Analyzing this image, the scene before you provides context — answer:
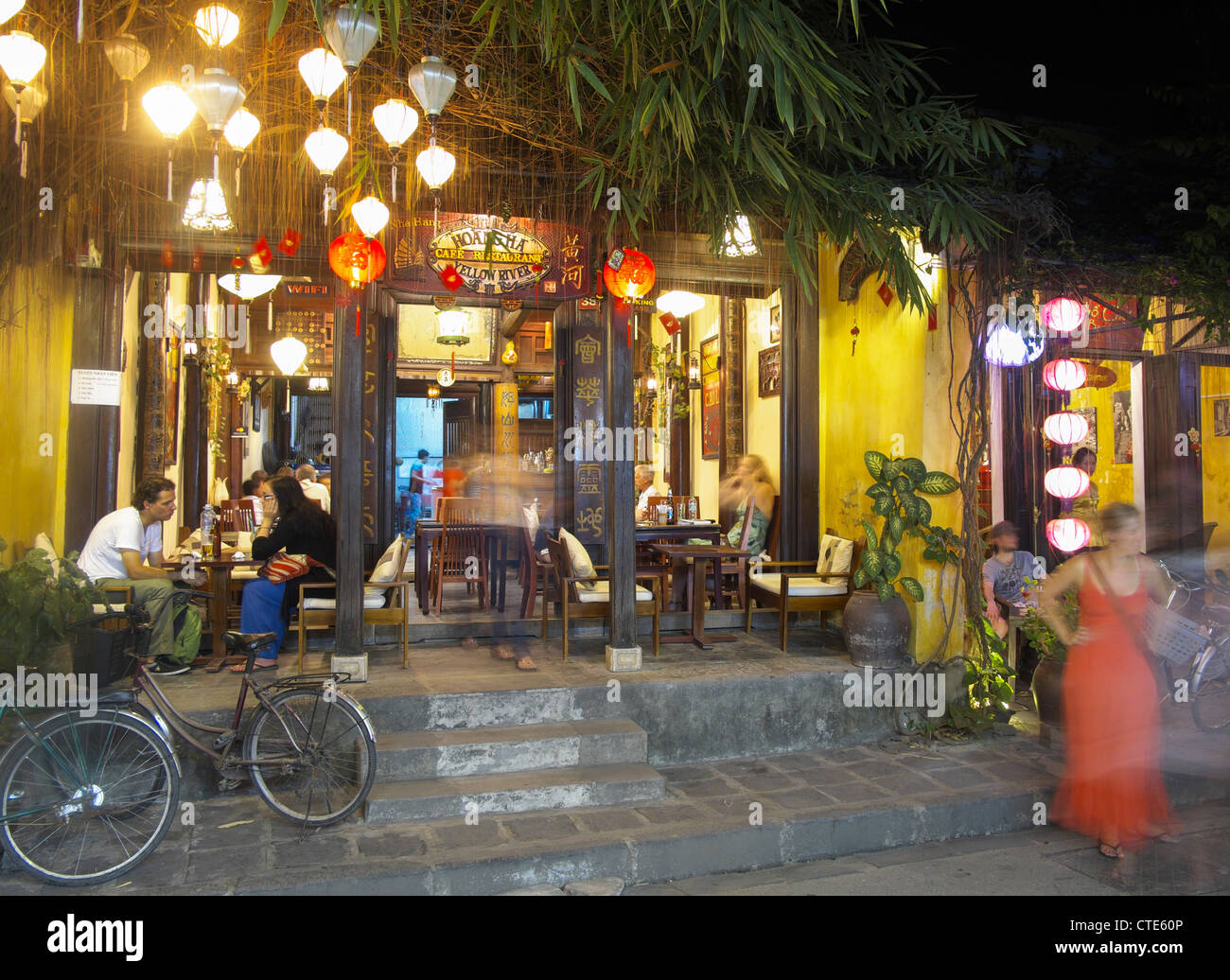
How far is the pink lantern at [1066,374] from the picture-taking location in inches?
300

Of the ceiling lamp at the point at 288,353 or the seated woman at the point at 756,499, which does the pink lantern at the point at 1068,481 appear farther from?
the ceiling lamp at the point at 288,353

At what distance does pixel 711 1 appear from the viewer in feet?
13.1

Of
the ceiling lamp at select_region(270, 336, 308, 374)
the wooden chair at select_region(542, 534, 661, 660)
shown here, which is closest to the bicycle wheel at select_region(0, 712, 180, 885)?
the wooden chair at select_region(542, 534, 661, 660)

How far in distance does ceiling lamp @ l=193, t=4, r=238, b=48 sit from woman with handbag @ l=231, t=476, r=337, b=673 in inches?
113

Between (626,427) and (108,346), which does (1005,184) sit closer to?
(626,427)

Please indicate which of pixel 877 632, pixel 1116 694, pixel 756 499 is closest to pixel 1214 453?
pixel 756 499

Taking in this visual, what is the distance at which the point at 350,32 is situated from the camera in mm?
4156

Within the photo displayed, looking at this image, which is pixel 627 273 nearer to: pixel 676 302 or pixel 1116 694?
pixel 676 302

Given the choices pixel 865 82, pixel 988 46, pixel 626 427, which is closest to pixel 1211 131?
pixel 988 46

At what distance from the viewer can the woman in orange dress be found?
4.39m

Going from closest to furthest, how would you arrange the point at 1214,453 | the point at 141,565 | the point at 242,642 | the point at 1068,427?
the point at 242,642 → the point at 141,565 → the point at 1068,427 → the point at 1214,453

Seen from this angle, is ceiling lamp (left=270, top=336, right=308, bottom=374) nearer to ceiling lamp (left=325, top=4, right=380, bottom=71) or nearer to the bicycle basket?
ceiling lamp (left=325, top=4, right=380, bottom=71)

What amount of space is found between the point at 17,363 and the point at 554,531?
4.37 metres

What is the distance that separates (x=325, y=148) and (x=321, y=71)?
45 centimetres
